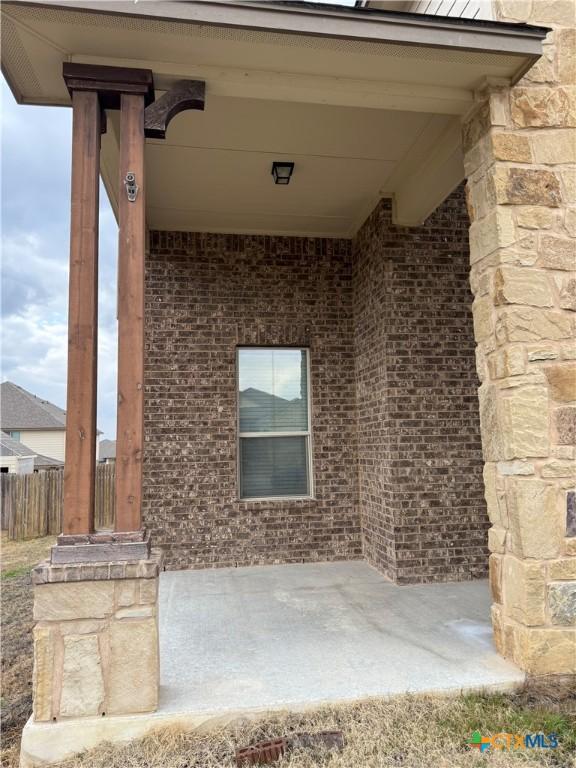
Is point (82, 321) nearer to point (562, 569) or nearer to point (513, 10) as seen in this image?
point (562, 569)

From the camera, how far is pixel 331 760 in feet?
6.66

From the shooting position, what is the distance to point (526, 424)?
2.74 metres

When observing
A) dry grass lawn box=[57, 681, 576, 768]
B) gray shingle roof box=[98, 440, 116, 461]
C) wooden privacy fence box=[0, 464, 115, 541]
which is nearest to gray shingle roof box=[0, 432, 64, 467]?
gray shingle roof box=[98, 440, 116, 461]

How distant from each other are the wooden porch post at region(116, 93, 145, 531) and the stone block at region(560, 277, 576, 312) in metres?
2.23

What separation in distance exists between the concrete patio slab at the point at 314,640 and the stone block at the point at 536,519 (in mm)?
627

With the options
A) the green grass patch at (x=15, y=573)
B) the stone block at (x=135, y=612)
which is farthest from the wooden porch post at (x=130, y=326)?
the green grass patch at (x=15, y=573)

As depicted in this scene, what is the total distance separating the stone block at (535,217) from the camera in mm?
2854

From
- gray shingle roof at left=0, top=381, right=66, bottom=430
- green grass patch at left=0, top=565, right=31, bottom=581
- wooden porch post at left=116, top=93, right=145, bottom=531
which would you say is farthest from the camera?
gray shingle roof at left=0, top=381, right=66, bottom=430

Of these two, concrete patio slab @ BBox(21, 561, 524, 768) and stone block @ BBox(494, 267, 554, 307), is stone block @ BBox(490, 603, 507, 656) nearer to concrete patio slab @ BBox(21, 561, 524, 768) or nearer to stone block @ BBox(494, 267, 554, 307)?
concrete patio slab @ BBox(21, 561, 524, 768)

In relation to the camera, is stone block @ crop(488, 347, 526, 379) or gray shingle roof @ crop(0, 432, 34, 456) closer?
stone block @ crop(488, 347, 526, 379)

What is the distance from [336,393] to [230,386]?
112cm

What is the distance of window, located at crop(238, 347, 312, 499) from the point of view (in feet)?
17.7

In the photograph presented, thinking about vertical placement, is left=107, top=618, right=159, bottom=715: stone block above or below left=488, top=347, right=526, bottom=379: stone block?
below

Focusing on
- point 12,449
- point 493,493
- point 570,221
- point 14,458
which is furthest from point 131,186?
point 12,449
